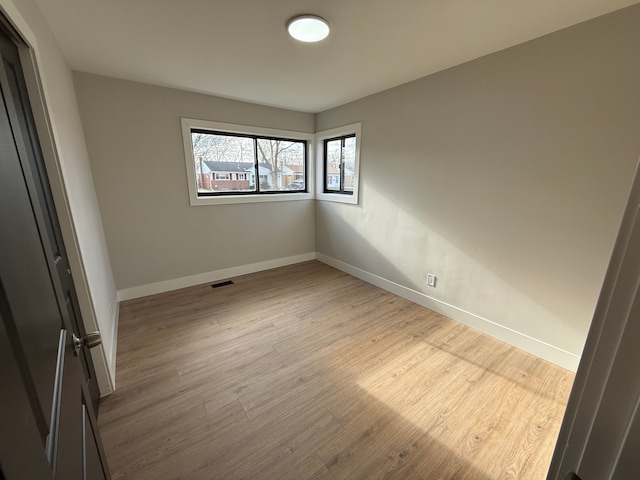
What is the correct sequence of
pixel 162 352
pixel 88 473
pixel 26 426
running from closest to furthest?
pixel 26 426 < pixel 88 473 < pixel 162 352

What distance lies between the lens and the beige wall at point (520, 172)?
167 centimetres

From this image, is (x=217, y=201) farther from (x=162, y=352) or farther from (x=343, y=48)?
(x=343, y=48)

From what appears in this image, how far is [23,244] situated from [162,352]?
1.97 metres

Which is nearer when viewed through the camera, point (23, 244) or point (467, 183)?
point (23, 244)

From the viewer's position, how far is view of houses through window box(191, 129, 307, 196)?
11.0 ft

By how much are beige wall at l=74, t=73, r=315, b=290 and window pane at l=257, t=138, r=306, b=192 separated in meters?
0.28

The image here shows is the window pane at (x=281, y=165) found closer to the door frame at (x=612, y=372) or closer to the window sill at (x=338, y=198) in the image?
the window sill at (x=338, y=198)

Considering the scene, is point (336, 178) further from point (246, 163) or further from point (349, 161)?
point (246, 163)

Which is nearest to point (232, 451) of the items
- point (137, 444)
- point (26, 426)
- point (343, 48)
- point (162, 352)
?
point (137, 444)

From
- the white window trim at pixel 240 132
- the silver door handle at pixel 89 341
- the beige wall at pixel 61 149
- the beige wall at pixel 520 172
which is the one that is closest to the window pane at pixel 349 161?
the beige wall at pixel 520 172

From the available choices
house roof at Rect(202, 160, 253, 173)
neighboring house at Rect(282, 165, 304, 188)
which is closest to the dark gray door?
house roof at Rect(202, 160, 253, 173)

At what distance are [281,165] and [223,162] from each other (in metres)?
0.88

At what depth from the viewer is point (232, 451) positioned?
140 cm

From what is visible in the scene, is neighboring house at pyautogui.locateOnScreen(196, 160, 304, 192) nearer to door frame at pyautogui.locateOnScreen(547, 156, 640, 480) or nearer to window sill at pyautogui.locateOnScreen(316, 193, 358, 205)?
window sill at pyautogui.locateOnScreen(316, 193, 358, 205)
